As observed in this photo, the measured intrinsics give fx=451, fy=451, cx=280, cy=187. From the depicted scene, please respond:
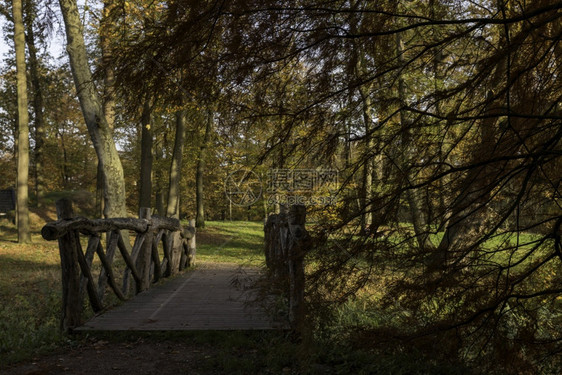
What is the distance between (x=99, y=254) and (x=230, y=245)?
15022 millimetres

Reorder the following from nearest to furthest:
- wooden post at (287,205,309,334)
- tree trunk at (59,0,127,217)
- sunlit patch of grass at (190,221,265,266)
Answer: wooden post at (287,205,309,334)
tree trunk at (59,0,127,217)
sunlit patch of grass at (190,221,265,266)

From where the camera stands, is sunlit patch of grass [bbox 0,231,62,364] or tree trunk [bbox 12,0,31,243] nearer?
sunlit patch of grass [bbox 0,231,62,364]

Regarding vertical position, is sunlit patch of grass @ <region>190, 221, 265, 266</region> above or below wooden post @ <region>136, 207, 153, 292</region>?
below

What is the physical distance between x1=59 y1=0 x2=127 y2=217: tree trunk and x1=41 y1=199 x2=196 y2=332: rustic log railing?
2.64m

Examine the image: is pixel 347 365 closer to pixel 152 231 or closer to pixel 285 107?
pixel 285 107

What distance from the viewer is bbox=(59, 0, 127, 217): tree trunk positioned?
35.6ft

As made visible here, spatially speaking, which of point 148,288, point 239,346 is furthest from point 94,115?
point 239,346

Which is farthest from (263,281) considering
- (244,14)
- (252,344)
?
(244,14)

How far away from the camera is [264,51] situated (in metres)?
3.38

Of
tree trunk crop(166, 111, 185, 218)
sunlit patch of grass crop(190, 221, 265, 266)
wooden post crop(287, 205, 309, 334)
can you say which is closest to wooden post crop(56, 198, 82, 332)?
wooden post crop(287, 205, 309, 334)

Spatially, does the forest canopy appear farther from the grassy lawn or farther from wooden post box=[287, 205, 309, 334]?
the grassy lawn

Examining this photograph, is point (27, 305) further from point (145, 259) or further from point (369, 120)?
point (369, 120)

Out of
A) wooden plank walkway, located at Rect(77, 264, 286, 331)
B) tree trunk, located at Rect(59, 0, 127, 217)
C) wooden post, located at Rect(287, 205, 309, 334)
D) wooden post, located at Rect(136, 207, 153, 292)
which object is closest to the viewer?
wooden post, located at Rect(287, 205, 309, 334)

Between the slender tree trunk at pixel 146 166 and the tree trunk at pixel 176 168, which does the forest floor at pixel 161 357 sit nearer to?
the slender tree trunk at pixel 146 166
